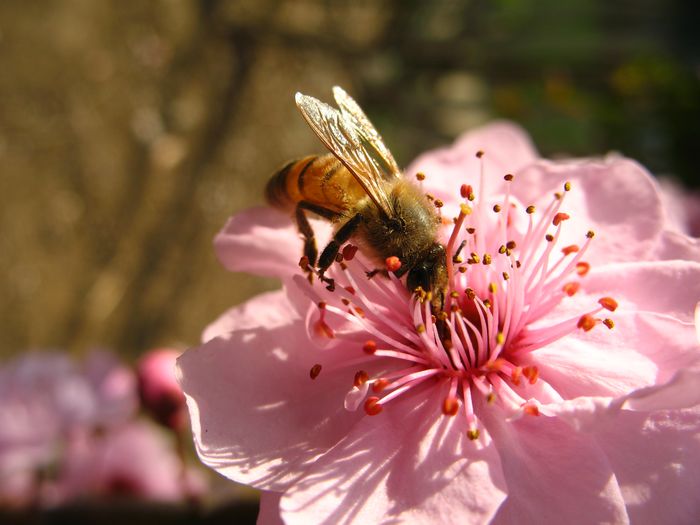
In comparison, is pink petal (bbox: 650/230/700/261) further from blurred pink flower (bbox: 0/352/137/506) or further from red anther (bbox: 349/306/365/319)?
blurred pink flower (bbox: 0/352/137/506)

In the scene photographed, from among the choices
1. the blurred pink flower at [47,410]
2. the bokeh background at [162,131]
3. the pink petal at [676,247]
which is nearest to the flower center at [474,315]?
the pink petal at [676,247]

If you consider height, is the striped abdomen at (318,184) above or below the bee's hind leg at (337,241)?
above

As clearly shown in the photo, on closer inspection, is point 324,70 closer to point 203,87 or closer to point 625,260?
point 203,87

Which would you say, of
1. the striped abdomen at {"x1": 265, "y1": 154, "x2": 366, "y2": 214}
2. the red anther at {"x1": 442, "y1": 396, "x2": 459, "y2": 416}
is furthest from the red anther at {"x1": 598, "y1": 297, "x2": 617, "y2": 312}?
the striped abdomen at {"x1": 265, "y1": 154, "x2": 366, "y2": 214}

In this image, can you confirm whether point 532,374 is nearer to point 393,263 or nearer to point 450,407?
point 450,407

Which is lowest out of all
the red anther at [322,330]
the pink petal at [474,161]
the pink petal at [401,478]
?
the pink petal at [401,478]

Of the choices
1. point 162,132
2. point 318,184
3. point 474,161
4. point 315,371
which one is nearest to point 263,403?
point 315,371

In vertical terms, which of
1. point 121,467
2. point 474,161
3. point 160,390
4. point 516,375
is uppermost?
point 474,161

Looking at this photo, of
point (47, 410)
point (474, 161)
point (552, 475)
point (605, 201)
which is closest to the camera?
point (552, 475)

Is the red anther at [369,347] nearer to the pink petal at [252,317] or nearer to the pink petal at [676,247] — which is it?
the pink petal at [252,317]
